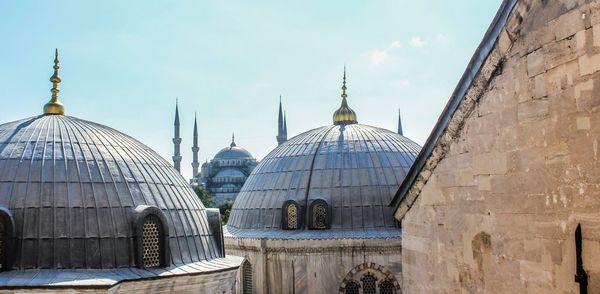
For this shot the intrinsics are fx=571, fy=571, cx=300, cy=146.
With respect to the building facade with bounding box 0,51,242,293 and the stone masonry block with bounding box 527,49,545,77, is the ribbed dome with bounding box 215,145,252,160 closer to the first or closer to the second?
the building facade with bounding box 0,51,242,293

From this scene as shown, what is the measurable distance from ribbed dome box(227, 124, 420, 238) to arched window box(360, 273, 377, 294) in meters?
1.53

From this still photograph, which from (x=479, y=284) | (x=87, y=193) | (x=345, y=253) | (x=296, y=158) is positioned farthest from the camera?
(x=296, y=158)

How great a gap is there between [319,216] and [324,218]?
0.17 metres

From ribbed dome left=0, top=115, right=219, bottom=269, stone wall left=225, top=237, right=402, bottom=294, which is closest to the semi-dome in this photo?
stone wall left=225, top=237, right=402, bottom=294

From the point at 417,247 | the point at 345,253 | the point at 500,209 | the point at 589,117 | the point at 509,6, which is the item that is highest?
the point at 509,6

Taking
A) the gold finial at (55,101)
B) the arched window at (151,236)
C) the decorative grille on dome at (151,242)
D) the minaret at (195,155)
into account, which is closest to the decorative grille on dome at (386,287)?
the arched window at (151,236)

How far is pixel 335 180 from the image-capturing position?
59.7ft

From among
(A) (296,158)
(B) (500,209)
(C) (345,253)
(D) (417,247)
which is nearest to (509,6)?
(B) (500,209)

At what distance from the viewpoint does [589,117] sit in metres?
3.75

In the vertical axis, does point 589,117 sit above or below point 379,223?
above

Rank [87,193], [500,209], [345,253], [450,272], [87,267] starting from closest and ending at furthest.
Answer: [500,209] < [450,272] < [87,267] < [87,193] < [345,253]

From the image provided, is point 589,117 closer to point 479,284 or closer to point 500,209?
point 500,209

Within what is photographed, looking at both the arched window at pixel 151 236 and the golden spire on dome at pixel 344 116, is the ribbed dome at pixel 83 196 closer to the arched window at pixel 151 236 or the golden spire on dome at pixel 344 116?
the arched window at pixel 151 236

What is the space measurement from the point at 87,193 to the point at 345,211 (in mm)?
8495
